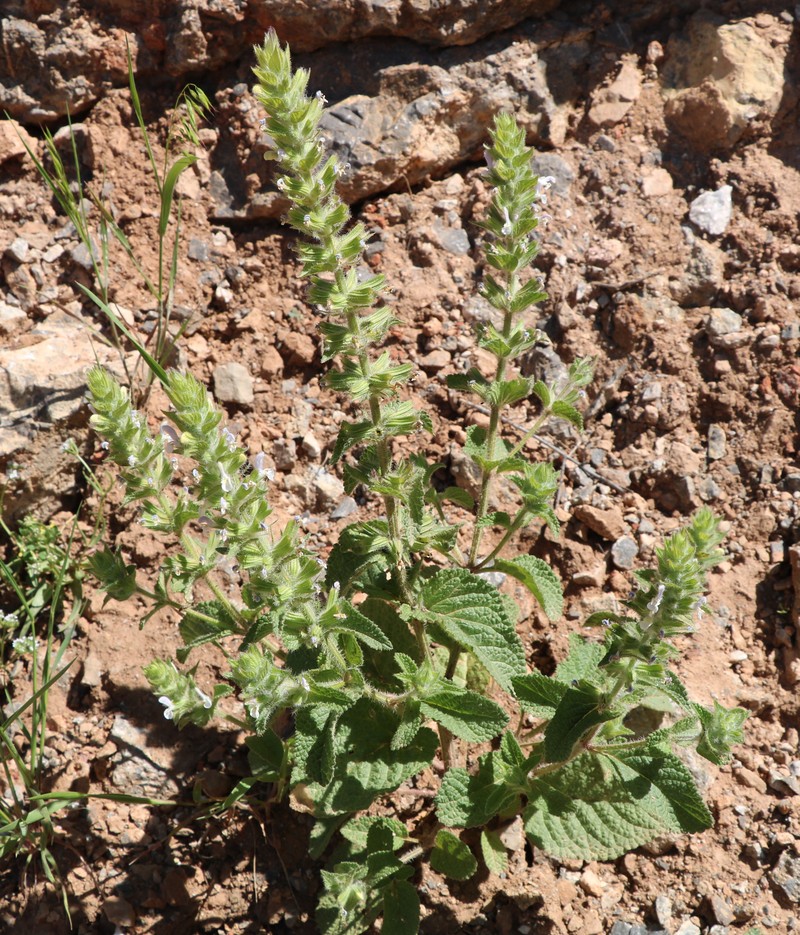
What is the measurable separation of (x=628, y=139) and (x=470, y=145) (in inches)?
39.3

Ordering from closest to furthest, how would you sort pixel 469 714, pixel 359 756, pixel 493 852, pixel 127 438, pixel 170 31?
pixel 127 438, pixel 469 714, pixel 359 756, pixel 493 852, pixel 170 31

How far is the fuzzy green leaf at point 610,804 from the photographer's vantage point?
3.27m

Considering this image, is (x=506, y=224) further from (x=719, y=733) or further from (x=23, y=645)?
(x=23, y=645)

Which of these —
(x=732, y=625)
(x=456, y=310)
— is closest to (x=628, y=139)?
(x=456, y=310)

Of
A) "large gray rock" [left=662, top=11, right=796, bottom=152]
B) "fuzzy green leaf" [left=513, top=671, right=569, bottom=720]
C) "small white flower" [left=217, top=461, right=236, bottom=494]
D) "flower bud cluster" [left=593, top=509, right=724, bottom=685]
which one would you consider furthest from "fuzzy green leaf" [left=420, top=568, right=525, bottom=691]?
"large gray rock" [left=662, top=11, right=796, bottom=152]

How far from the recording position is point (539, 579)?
3.86m

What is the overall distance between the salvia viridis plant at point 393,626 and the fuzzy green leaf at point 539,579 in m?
0.01

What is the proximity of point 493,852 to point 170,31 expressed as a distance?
5155mm

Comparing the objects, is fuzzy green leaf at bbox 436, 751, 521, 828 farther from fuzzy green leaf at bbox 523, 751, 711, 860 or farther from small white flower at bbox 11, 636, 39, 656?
small white flower at bbox 11, 636, 39, 656

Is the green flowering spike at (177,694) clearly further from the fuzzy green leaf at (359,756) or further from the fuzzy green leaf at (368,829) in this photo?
the fuzzy green leaf at (368,829)

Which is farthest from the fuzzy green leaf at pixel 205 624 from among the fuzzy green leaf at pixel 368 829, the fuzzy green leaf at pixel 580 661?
the fuzzy green leaf at pixel 580 661

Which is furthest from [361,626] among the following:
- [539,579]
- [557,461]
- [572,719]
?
[557,461]

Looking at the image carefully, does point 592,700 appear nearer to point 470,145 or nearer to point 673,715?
point 673,715

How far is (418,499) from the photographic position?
348cm
